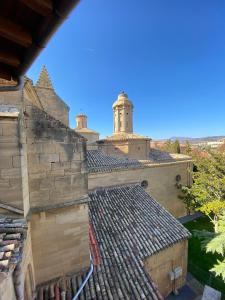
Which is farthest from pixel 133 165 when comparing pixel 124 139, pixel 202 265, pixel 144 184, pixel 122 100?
pixel 202 265

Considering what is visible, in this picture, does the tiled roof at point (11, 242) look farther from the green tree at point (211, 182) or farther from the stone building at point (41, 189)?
the green tree at point (211, 182)

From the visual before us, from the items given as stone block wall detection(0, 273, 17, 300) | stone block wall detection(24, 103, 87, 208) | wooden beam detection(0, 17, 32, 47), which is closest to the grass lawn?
stone block wall detection(24, 103, 87, 208)

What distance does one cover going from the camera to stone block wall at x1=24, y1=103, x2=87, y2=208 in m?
4.87

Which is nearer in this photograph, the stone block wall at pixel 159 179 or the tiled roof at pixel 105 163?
the tiled roof at pixel 105 163

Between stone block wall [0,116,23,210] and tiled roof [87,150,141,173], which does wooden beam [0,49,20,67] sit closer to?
stone block wall [0,116,23,210]

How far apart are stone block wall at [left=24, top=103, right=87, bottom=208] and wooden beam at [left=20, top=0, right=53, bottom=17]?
144 inches

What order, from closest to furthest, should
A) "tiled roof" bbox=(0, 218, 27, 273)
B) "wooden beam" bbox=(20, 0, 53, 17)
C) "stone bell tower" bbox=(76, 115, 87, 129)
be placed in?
"wooden beam" bbox=(20, 0, 53, 17) → "tiled roof" bbox=(0, 218, 27, 273) → "stone bell tower" bbox=(76, 115, 87, 129)

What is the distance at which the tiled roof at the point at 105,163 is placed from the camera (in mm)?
12898

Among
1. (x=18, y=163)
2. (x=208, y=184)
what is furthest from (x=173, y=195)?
(x=18, y=163)

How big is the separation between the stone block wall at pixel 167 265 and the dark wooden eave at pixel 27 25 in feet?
25.3

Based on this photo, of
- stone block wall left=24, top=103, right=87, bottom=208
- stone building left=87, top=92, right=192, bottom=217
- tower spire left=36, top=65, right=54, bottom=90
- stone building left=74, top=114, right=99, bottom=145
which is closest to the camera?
stone block wall left=24, top=103, right=87, bottom=208

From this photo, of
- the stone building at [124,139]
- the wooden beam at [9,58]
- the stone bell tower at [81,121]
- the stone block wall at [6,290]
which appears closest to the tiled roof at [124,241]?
the stone block wall at [6,290]

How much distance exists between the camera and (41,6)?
133cm

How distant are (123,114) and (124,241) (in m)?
13.4
